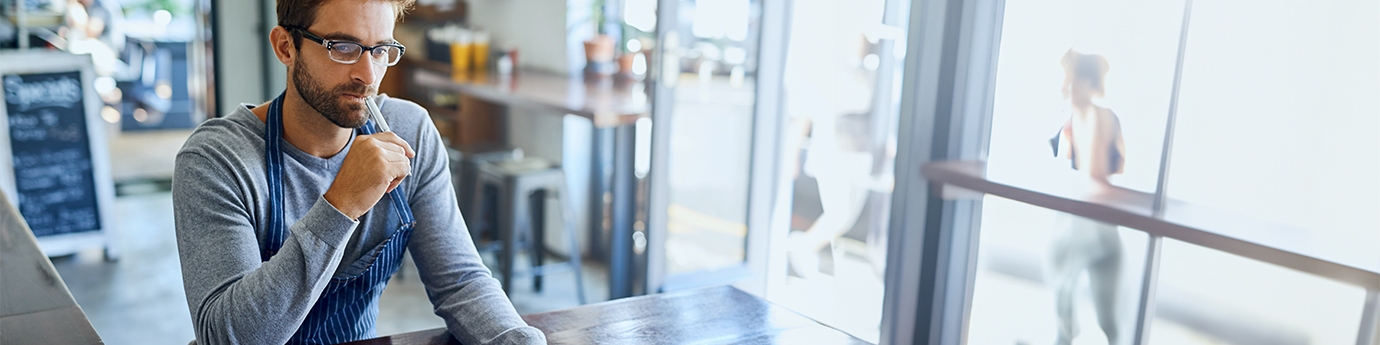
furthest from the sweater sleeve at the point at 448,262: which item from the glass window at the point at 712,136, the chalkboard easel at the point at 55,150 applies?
the chalkboard easel at the point at 55,150

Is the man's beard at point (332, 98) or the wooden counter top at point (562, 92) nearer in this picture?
the man's beard at point (332, 98)

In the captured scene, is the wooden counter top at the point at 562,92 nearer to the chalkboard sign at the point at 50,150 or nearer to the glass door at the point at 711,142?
the glass door at the point at 711,142

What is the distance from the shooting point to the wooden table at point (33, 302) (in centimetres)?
135

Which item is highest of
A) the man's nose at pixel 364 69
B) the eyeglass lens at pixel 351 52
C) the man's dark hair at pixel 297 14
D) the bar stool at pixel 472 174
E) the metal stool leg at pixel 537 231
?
the man's dark hair at pixel 297 14

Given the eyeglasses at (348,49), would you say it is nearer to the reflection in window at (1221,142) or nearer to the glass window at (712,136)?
the reflection in window at (1221,142)

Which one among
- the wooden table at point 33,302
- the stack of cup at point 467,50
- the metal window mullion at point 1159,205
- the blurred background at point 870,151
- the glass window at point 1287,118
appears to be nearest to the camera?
the wooden table at point 33,302

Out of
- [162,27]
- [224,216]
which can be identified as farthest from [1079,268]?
[162,27]

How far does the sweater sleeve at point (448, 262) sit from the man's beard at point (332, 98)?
6.6 inches

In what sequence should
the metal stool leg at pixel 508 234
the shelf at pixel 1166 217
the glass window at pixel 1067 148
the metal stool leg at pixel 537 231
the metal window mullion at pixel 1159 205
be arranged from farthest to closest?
the metal stool leg at pixel 537 231 < the metal stool leg at pixel 508 234 < the glass window at pixel 1067 148 < the metal window mullion at pixel 1159 205 < the shelf at pixel 1166 217

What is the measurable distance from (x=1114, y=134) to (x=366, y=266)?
1525 mm

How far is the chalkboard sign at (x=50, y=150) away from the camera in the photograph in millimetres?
3754

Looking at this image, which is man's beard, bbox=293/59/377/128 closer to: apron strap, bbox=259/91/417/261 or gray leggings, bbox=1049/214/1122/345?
apron strap, bbox=259/91/417/261

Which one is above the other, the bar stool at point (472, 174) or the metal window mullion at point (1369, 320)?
the metal window mullion at point (1369, 320)

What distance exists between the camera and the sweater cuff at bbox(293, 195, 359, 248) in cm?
125
